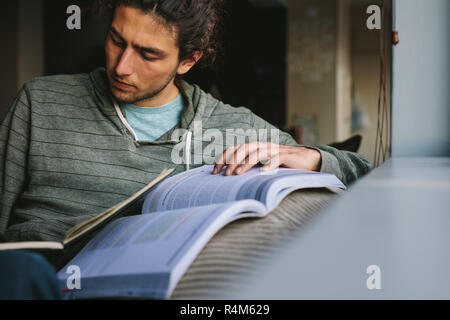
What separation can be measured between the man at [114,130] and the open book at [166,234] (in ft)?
0.59

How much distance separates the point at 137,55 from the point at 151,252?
2.23ft

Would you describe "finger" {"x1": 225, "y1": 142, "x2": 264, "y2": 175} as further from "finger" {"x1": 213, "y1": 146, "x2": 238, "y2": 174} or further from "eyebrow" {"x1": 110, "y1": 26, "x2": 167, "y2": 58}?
"eyebrow" {"x1": 110, "y1": 26, "x2": 167, "y2": 58}

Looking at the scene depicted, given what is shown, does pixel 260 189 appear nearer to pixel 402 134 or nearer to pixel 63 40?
pixel 402 134

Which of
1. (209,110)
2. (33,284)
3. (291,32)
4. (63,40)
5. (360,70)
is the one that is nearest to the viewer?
(33,284)

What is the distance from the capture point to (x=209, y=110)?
1110mm

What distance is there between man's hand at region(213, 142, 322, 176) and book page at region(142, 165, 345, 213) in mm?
18

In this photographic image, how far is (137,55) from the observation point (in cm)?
101

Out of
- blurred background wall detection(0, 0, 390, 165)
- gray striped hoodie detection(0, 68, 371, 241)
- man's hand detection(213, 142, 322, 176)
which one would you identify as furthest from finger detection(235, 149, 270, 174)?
blurred background wall detection(0, 0, 390, 165)

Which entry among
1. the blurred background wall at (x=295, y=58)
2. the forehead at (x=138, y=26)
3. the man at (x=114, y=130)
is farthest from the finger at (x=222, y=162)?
the blurred background wall at (x=295, y=58)

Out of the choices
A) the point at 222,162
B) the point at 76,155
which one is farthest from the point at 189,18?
the point at 222,162

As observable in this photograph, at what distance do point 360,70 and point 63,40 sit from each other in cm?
393

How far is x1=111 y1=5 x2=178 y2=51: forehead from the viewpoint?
980 mm

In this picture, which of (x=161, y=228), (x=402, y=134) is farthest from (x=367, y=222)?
(x=402, y=134)

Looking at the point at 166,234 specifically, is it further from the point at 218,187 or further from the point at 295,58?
the point at 295,58
